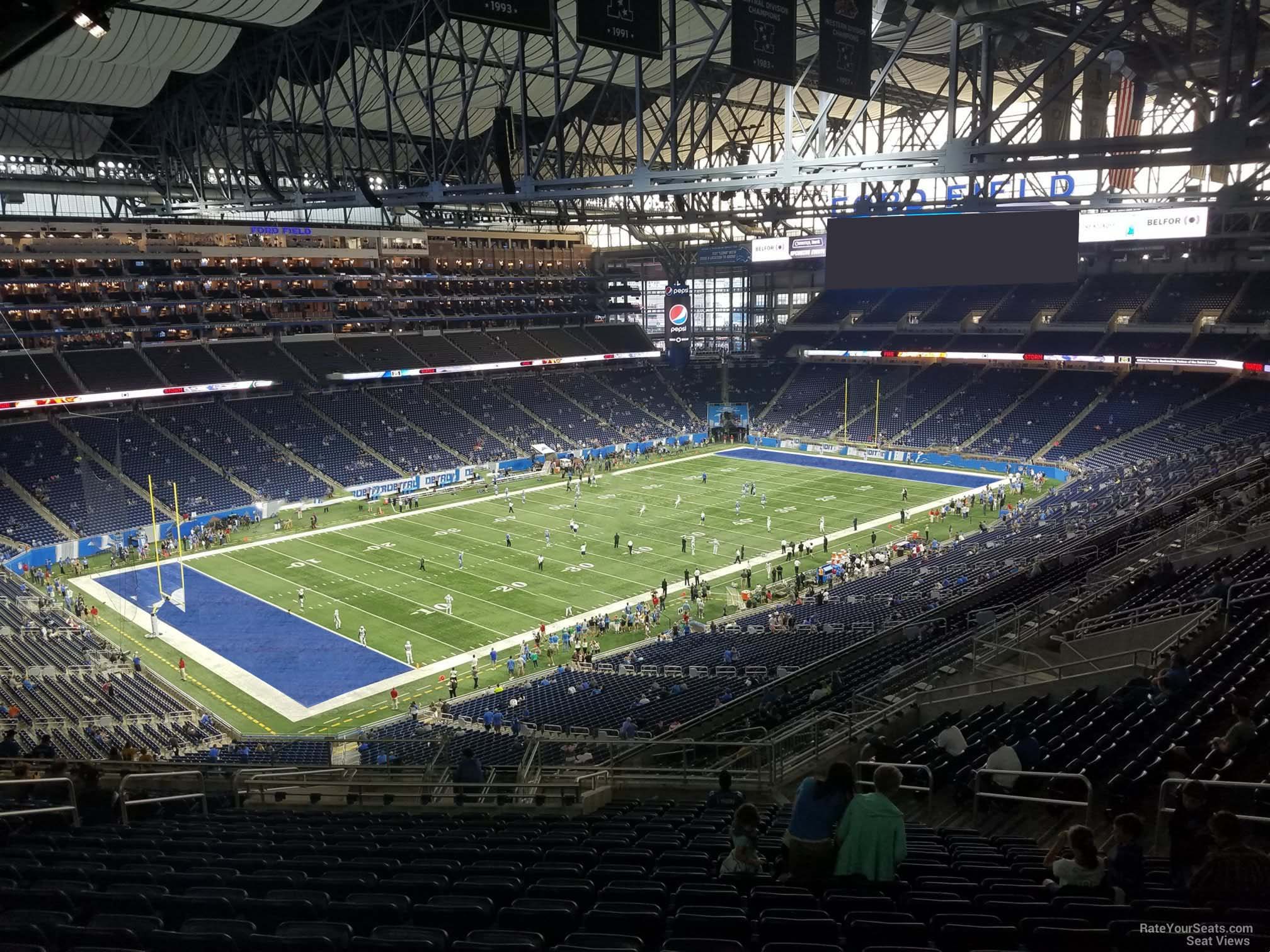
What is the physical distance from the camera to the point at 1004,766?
30.7ft

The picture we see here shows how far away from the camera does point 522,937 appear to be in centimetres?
521

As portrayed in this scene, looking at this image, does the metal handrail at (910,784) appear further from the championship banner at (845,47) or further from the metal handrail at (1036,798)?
the championship banner at (845,47)

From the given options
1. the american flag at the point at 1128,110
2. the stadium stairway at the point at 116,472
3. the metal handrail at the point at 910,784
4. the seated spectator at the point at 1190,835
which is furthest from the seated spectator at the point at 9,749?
the stadium stairway at the point at 116,472

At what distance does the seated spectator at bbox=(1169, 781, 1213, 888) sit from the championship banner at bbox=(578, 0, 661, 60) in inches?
534

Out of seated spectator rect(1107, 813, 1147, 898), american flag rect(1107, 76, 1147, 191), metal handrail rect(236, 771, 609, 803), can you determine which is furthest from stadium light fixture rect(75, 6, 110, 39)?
american flag rect(1107, 76, 1147, 191)

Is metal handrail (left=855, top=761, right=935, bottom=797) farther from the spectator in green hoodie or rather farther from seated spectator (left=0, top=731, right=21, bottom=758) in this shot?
seated spectator (left=0, top=731, right=21, bottom=758)

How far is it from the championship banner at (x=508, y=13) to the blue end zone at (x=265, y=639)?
2034 cm

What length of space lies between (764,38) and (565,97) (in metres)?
5.60

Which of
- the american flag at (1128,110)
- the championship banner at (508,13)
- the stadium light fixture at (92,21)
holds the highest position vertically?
the american flag at (1128,110)

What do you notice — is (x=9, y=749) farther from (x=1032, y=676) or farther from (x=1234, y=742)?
(x=1234, y=742)

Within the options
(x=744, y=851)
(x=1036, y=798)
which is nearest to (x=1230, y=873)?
(x=744, y=851)

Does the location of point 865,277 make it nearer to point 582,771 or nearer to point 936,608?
point 936,608

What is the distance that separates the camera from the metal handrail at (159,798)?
37.8ft

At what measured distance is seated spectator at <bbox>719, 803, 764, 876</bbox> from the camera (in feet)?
22.3
